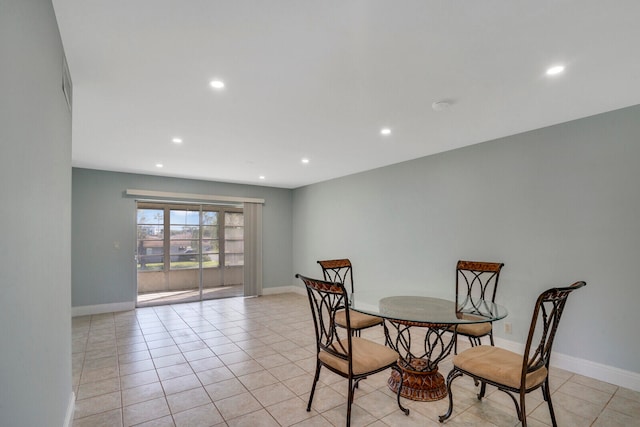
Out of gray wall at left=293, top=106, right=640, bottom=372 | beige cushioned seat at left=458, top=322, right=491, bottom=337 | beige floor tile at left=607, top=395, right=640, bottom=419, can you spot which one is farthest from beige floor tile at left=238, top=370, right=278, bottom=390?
beige floor tile at left=607, top=395, right=640, bottom=419

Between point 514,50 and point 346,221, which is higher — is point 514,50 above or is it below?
above

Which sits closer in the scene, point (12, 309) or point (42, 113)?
point (12, 309)

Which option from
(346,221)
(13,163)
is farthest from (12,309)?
(346,221)

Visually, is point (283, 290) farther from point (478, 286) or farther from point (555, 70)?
point (555, 70)

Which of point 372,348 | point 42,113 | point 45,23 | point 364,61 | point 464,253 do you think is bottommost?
point 372,348

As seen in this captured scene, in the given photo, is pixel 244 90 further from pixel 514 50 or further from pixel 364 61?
pixel 514 50

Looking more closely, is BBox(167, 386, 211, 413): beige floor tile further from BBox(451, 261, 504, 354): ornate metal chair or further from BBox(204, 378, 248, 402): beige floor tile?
BBox(451, 261, 504, 354): ornate metal chair

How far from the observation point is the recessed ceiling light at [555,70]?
2.12m

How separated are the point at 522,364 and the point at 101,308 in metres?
6.11

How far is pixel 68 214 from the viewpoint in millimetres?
2186

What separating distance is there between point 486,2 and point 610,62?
1.21 m

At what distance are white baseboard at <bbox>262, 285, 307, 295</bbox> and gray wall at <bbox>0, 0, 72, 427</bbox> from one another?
16.9 feet

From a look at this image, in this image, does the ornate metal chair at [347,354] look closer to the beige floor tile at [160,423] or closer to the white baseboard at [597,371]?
the beige floor tile at [160,423]

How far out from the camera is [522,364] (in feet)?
6.86
